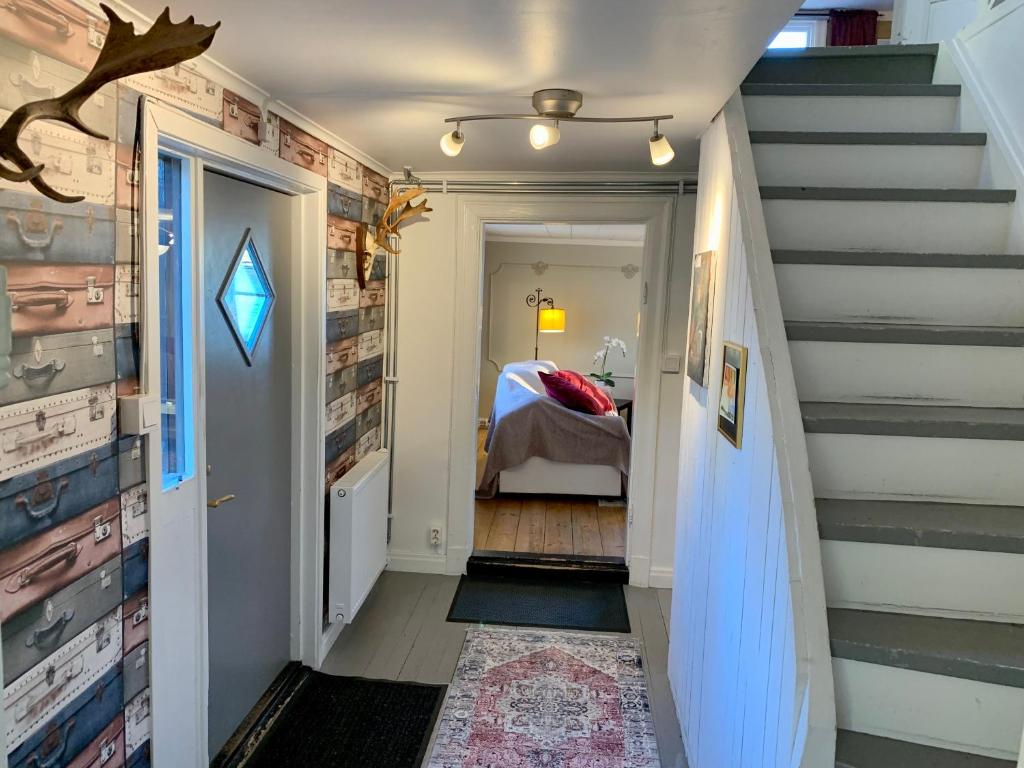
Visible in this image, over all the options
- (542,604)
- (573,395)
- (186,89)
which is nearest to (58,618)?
(186,89)

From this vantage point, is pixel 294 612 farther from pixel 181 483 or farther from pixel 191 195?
→ pixel 191 195

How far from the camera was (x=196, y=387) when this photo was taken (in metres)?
2.02

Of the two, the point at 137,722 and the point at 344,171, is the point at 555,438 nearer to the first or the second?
the point at 344,171

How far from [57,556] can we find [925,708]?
5.73ft

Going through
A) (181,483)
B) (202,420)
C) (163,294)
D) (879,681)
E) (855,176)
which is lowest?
(879,681)

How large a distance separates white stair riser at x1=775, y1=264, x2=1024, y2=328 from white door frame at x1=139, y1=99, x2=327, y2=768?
166 cm

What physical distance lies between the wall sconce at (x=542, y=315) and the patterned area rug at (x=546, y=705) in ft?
16.5

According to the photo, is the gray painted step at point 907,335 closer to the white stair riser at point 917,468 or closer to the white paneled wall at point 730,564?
the white paneled wall at point 730,564

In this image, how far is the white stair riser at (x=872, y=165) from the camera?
2.43 metres

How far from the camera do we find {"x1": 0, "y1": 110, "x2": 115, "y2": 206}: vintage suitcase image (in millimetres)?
1330

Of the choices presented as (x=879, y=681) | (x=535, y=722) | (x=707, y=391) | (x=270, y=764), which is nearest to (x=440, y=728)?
(x=535, y=722)

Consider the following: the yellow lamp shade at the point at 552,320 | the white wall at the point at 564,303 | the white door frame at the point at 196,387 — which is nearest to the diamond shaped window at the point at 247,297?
the white door frame at the point at 196,387

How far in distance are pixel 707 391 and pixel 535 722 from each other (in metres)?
1.41

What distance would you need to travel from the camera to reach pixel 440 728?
265 cm
